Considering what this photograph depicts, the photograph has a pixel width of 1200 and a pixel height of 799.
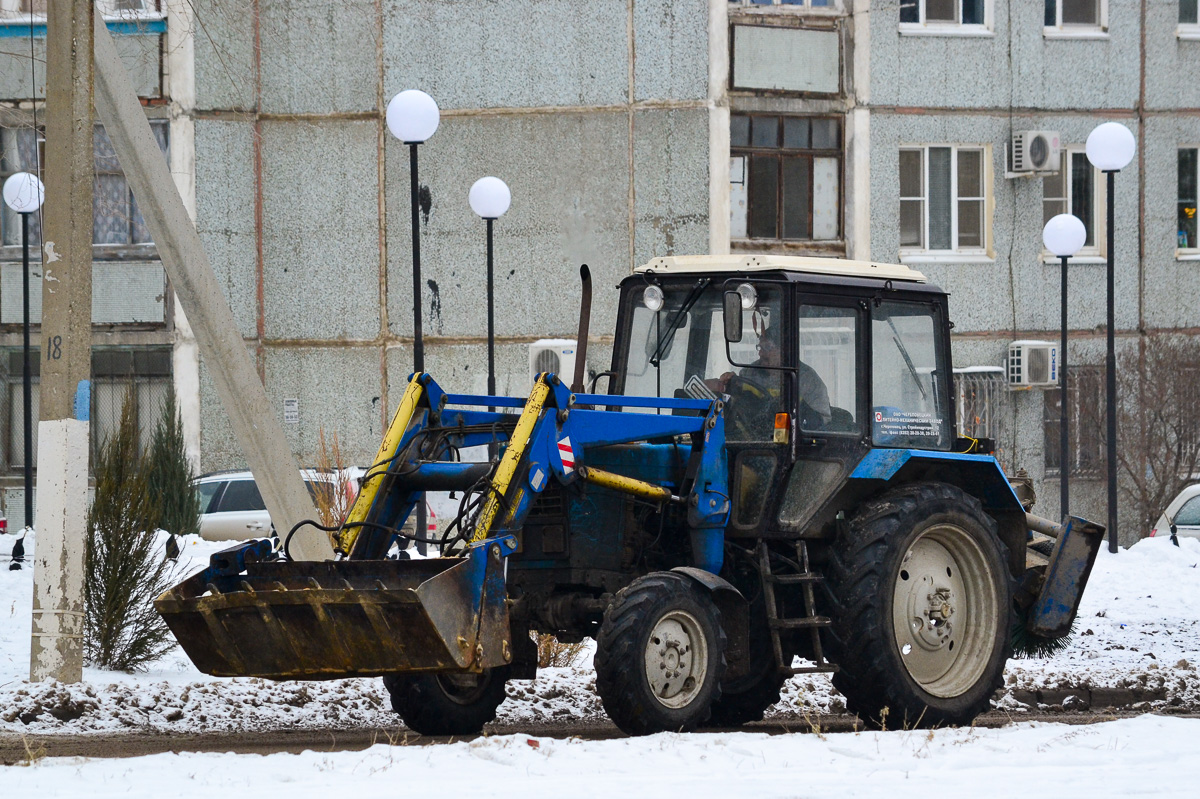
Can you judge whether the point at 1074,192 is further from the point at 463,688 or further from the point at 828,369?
the point at 463,688

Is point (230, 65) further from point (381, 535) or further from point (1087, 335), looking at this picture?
point (381, 535)

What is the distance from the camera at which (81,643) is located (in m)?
10.1

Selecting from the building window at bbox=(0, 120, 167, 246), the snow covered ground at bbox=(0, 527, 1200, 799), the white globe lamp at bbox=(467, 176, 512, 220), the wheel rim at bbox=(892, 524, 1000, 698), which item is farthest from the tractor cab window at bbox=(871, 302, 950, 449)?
the building window at bbox=(0, 120, 167, 246)

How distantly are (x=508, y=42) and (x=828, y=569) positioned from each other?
17.6m

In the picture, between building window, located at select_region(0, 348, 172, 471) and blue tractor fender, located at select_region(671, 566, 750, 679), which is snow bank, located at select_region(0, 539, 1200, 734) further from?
building window, located at select_region(0, 348, 172, 471)

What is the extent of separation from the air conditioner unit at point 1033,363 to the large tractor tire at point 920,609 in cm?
1650

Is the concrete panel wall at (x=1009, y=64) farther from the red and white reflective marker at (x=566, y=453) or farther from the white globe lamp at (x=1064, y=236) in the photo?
the red and white reflective marker at (x=566, y=453)

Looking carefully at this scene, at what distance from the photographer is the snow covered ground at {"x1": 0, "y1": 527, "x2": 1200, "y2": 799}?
674cm

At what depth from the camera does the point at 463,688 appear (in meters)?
9.03

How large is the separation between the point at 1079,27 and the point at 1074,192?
264cm

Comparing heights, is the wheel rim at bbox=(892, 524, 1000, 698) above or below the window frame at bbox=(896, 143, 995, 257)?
below

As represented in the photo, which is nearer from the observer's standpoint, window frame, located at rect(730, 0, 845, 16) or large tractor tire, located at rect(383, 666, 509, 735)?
large tractor tire, located at rect(383, 666, 509, 735)

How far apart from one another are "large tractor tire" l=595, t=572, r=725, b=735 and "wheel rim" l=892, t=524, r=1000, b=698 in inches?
54.3

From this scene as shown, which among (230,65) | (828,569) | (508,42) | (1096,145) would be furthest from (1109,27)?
(828,569)
